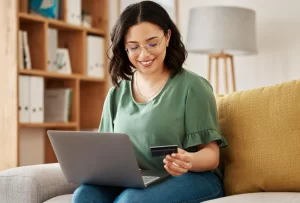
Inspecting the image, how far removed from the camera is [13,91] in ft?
11.5

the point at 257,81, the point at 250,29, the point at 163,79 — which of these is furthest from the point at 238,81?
the point at 163,79

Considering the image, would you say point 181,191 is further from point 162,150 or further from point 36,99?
point 36,99

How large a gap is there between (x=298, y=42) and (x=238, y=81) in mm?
512

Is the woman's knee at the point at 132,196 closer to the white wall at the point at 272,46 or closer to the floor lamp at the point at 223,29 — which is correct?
the floor lamp at the point at 223,29

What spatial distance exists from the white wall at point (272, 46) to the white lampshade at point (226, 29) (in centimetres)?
27

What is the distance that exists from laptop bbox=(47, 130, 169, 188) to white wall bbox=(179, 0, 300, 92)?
81.8 inches

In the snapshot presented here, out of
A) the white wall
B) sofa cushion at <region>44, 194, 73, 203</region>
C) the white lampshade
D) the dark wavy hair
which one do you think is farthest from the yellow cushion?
the white wall

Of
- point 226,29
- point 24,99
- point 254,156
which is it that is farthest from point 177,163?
point 24,99

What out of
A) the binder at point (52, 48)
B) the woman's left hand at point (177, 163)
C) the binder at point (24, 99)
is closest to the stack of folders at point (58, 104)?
the binder at point (52, 48)

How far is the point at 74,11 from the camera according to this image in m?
3.99

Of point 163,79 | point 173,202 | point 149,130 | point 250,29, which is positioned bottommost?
point 173,202

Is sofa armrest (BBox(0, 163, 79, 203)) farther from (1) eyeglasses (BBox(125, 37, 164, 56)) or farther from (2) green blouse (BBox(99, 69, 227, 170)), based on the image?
(1) eyeglasses (BBox(125, 37, 164, 56))

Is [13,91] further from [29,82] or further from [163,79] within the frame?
[163,79]

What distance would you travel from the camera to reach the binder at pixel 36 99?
365cm
